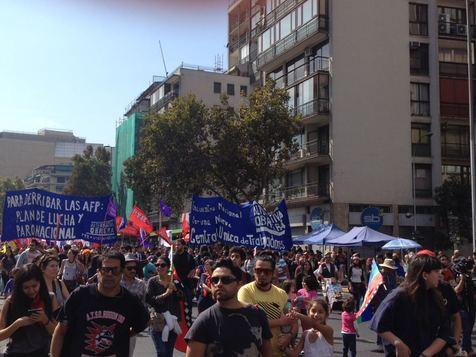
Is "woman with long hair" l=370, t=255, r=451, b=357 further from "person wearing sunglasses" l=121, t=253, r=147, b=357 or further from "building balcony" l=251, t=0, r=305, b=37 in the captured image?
"building balcony" l=251, t=0, r=305, b=37

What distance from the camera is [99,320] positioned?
15.4ft

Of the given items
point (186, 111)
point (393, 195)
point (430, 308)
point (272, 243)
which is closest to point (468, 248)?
point (393, 195)

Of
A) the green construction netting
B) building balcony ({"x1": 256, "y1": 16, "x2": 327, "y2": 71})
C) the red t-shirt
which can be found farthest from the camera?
the green construction netting

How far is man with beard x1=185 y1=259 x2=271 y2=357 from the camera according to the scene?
4.03 meters

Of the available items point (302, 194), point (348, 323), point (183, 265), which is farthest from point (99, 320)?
point (302, 194)

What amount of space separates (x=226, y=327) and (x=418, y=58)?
39.6 m

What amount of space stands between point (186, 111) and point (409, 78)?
15085 mm

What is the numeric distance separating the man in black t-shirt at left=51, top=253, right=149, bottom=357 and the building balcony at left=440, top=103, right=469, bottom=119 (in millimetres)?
38645

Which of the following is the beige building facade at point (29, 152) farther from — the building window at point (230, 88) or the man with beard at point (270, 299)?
the man with beard at point (270, 299)

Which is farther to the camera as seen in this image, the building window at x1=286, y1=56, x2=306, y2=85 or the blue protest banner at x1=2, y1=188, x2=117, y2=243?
the building window at x1=286, y1=56, x2=306, y2=85

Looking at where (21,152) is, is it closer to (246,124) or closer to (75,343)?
(246,124)

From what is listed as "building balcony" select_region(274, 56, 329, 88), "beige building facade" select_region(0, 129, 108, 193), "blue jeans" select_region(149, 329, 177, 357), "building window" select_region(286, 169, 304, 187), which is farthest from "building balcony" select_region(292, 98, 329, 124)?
"beige building facade" select_region(0, 129, 108, 193)

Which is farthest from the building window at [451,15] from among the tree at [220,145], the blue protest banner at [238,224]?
the blue protest banner at [238,224]

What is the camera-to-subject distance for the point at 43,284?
18.7ft
